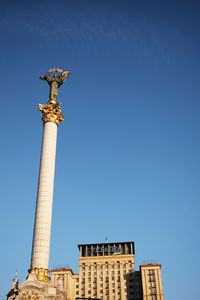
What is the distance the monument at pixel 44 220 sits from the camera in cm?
4682

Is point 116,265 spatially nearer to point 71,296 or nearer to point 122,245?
point 122,245

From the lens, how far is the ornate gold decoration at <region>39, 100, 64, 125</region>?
2418 inches

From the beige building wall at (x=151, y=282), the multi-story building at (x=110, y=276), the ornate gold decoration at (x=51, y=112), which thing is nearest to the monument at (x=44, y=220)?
the ornate gold decoration at (x=51, y=112)

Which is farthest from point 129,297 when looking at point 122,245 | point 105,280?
point 122,245

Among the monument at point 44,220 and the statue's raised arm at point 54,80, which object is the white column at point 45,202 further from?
the statue's raised arm at point 54,80

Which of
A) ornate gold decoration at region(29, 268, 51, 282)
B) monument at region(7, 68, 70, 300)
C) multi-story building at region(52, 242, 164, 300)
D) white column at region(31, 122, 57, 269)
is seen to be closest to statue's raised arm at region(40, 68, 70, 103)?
monument at region(7, 68, 70, 300)

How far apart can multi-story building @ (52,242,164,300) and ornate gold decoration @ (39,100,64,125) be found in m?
70.1

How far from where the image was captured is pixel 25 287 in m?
46.8

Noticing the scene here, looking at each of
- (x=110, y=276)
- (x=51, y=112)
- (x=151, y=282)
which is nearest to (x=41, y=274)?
(x=51, y=112)

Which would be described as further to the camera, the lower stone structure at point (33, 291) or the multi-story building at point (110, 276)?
the multi-story building at point (110, 276)

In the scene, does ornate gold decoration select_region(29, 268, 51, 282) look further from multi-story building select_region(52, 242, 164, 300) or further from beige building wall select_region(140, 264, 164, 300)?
beige building wall select_region(140, 264, 164, 300)

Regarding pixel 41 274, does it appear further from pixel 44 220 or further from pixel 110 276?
pixel 110 276

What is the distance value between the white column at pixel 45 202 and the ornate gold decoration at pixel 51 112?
0.86 meters

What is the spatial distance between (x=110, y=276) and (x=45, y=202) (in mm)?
77879
